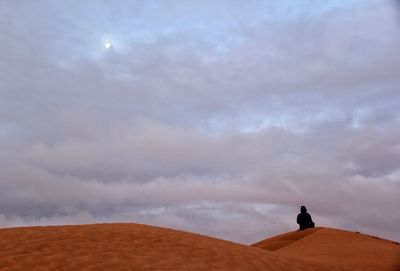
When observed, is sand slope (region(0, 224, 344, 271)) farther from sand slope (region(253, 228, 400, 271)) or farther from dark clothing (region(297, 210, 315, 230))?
dark clothing (region(297, 210, 315, 230))

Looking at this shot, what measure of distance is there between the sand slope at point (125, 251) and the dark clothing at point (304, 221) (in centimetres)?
1355

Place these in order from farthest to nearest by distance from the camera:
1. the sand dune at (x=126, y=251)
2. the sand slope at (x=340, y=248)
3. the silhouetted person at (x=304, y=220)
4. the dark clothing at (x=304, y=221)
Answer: the dark clothing at (x=304, y=221)
the silhouetted person at (x=304, y=220)
the sand slope at (x=340, y=248)
the sand dune at (x=126, y=251)

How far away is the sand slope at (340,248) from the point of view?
21219 mm

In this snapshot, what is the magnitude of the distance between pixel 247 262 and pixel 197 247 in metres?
2.12

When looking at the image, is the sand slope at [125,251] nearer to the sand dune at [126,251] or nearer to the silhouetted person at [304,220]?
the sand dune at [126,251]

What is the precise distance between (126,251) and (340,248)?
13.9 metres

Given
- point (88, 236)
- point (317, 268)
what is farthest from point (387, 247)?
point (88, 236)

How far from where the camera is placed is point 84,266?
1420 centimetres

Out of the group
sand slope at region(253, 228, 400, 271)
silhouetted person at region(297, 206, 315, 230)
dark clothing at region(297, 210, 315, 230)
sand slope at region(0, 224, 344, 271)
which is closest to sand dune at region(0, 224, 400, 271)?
sand slope at region(0, 224, 344, 271)

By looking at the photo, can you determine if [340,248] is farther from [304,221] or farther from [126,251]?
[126,251]

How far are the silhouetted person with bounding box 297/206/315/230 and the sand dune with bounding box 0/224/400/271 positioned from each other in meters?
10.7

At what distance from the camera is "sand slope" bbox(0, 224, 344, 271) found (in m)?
14.6

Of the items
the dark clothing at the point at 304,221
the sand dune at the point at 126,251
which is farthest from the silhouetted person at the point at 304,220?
the sand dune at the point at 126,251

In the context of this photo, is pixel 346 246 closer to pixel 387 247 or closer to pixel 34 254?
pixel 387 247
